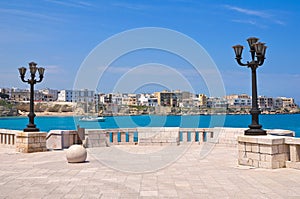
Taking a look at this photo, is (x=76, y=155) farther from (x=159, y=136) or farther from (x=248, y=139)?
(x=159, y=136)

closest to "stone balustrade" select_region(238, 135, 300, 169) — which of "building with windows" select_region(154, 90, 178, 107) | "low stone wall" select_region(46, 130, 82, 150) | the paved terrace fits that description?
the paved terrace

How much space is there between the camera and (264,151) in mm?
10211

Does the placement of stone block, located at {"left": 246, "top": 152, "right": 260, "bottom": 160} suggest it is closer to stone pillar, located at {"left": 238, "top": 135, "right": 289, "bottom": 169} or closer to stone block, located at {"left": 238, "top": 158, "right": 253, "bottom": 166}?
stone pillar, located at {"left": 238, "top": 135, "right": 289, "bottom": 169}

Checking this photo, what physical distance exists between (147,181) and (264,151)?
3952 millimetres

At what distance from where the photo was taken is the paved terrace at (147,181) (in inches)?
284

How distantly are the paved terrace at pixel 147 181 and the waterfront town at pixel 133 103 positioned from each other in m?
18.8

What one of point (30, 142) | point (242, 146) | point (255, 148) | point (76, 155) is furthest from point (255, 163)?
point (30, 142)

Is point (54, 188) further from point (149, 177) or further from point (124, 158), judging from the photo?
point (124, 158)

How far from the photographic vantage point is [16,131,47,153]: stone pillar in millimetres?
14938

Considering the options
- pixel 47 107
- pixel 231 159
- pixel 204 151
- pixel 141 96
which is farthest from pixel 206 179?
pixel 47 107

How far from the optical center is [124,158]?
12953 mm

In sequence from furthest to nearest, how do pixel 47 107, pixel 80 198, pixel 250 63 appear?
pixel 47 107 → pixel 250 63 → pixel 80 198

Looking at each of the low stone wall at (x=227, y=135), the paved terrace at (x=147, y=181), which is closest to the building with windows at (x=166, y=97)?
the low stone wall at (x=227, y=135)

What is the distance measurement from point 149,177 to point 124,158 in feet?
13.2
